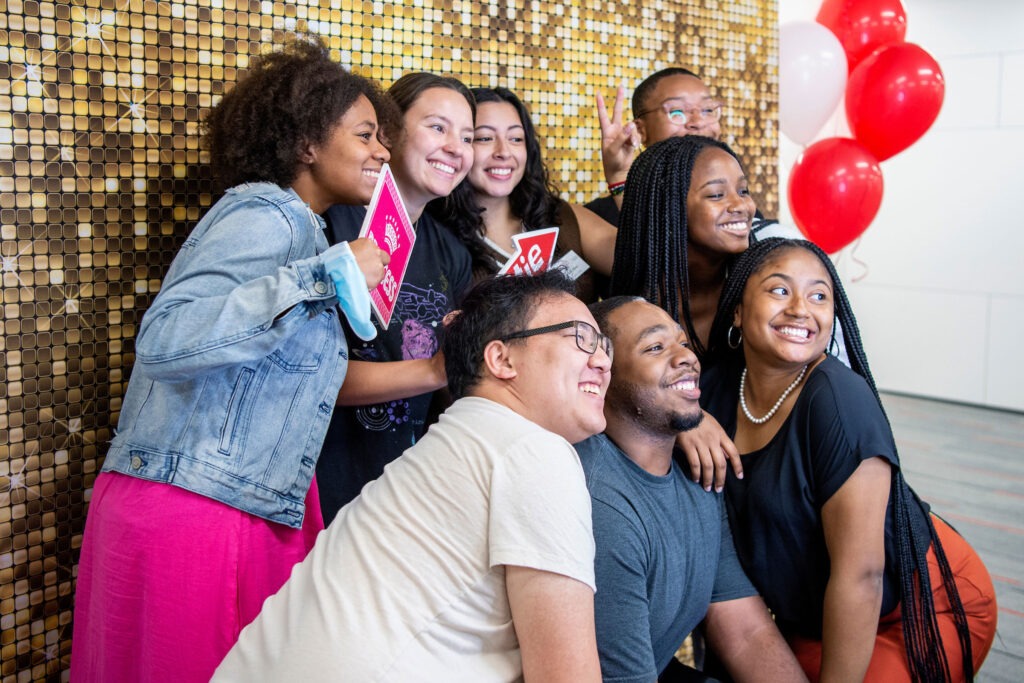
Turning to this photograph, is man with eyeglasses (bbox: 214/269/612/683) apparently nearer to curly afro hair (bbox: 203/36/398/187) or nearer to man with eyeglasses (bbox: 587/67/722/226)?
curly afro hair (bbox: 203/36/398/187)

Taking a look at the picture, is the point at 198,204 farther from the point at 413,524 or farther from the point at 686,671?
the point at 686,671

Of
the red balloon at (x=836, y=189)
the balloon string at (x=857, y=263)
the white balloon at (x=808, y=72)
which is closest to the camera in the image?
the white balloon at (x=808, y=72)

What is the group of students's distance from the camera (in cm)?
119

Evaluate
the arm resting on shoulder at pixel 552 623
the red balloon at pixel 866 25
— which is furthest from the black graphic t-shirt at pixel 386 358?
the red balloon at pixel 866 25

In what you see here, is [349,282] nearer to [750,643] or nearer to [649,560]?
[649,560]

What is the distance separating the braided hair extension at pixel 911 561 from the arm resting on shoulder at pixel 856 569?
120 mm

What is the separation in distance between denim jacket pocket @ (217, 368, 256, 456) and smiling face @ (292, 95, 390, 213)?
429 mm

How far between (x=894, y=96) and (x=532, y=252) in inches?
116

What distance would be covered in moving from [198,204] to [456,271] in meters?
0.64

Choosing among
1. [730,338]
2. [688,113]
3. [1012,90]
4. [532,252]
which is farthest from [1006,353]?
[532,252]

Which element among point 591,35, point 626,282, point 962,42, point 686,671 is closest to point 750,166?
point 591,35

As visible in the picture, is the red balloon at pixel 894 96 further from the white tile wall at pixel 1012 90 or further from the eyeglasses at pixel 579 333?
the eyeglasses at pixel 579 333

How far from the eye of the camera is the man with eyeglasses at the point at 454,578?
3.77 feet

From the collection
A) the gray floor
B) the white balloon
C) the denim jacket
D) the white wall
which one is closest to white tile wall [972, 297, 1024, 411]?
the white wall
